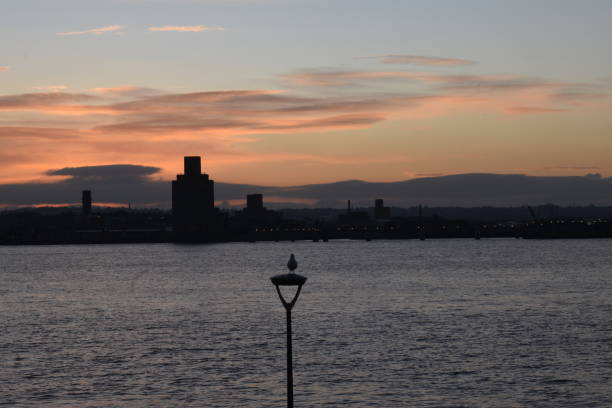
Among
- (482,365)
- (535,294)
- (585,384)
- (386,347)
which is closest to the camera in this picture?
(585,384)

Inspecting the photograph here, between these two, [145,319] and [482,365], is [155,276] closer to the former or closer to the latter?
[145,319]

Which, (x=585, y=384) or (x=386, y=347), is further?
(x=386, y=347)

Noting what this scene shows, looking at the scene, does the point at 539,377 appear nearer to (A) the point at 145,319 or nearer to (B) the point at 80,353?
(B) the point at 80,353

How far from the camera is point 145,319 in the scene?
79.1 m

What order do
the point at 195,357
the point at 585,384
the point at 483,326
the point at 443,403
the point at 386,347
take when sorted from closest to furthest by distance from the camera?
1. the point at 443,403
2. the point at 585,384
3. the point at 195,357
4. the point at 386,347
5. the point at 483,326

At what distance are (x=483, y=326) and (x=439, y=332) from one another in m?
5.82

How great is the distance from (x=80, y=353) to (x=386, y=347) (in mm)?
19694

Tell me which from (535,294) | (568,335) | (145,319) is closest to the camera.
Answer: (568,335)

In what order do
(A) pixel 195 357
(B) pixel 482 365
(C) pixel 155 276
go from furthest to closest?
1. (C) pixel 155 276
2. (A) pixel 195 357
3. (B) pixel 482 365

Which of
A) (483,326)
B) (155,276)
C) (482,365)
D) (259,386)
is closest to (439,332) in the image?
(483,326)

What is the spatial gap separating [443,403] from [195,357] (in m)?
18.8

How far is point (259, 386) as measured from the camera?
1740 inches

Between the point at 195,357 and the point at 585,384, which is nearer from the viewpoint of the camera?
the point at 585,384

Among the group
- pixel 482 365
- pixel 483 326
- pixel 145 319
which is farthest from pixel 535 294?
pixel 482 365
